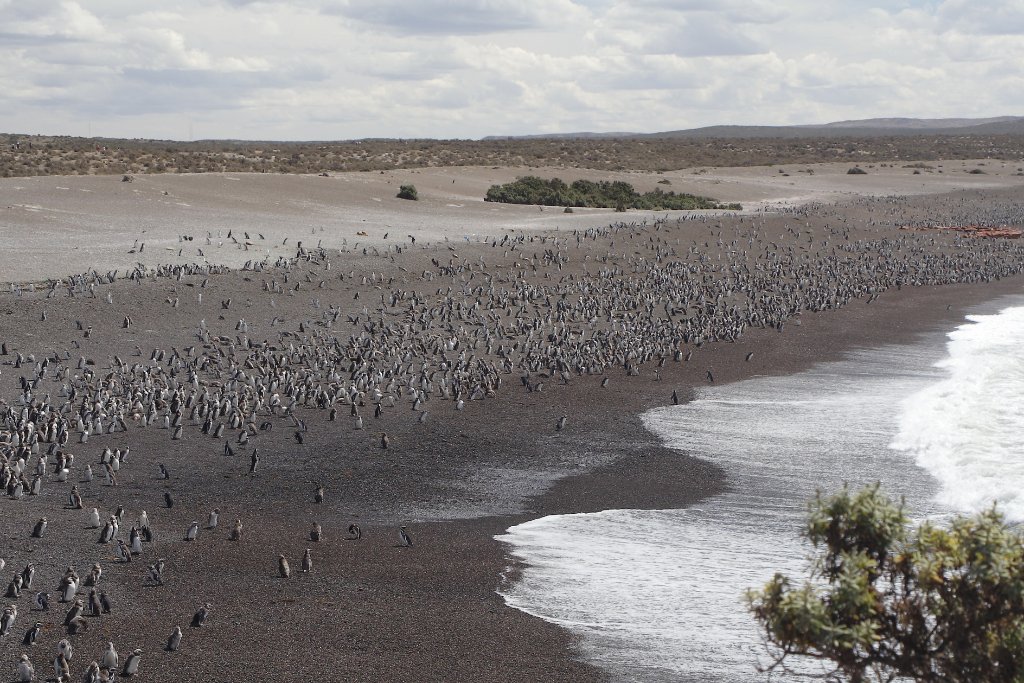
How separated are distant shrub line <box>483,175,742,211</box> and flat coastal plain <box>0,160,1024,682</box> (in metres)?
5.72

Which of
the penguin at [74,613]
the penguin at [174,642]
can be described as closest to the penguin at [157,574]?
the penguin at [74,613]

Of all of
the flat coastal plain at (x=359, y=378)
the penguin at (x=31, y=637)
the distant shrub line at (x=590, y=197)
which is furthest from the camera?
the distant shrub line at (x=590, y=197)

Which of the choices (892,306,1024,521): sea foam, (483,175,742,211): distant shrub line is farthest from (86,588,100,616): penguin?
(483,175,742,211): distant shrub line

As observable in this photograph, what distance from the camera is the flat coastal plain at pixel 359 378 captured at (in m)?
14.4

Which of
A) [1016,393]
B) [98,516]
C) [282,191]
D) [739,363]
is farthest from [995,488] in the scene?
[282,191]

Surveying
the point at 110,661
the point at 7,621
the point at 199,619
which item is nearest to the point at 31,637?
the point at 7,621

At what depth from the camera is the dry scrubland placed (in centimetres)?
6819

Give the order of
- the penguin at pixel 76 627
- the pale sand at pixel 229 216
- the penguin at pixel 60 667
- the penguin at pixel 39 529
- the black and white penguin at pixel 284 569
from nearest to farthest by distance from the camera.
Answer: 1. the penguin at pixel 60 667
2. the penguin at pixel 76 627
3. the black and white penguin at pixel 284 569
4. the penguin at pixel 39 529
5. the pale sand at pixel 229 216

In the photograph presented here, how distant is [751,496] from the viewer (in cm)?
2005

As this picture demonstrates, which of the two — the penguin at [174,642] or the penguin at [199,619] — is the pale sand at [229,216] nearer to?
the penguin at [199,619]

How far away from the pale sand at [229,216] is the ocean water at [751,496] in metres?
20.4

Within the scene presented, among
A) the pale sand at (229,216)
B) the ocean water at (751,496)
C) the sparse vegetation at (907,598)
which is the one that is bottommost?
the ocean water at (751,496)

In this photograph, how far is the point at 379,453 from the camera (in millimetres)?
22312

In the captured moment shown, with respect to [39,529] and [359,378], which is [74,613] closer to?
[39,529]
